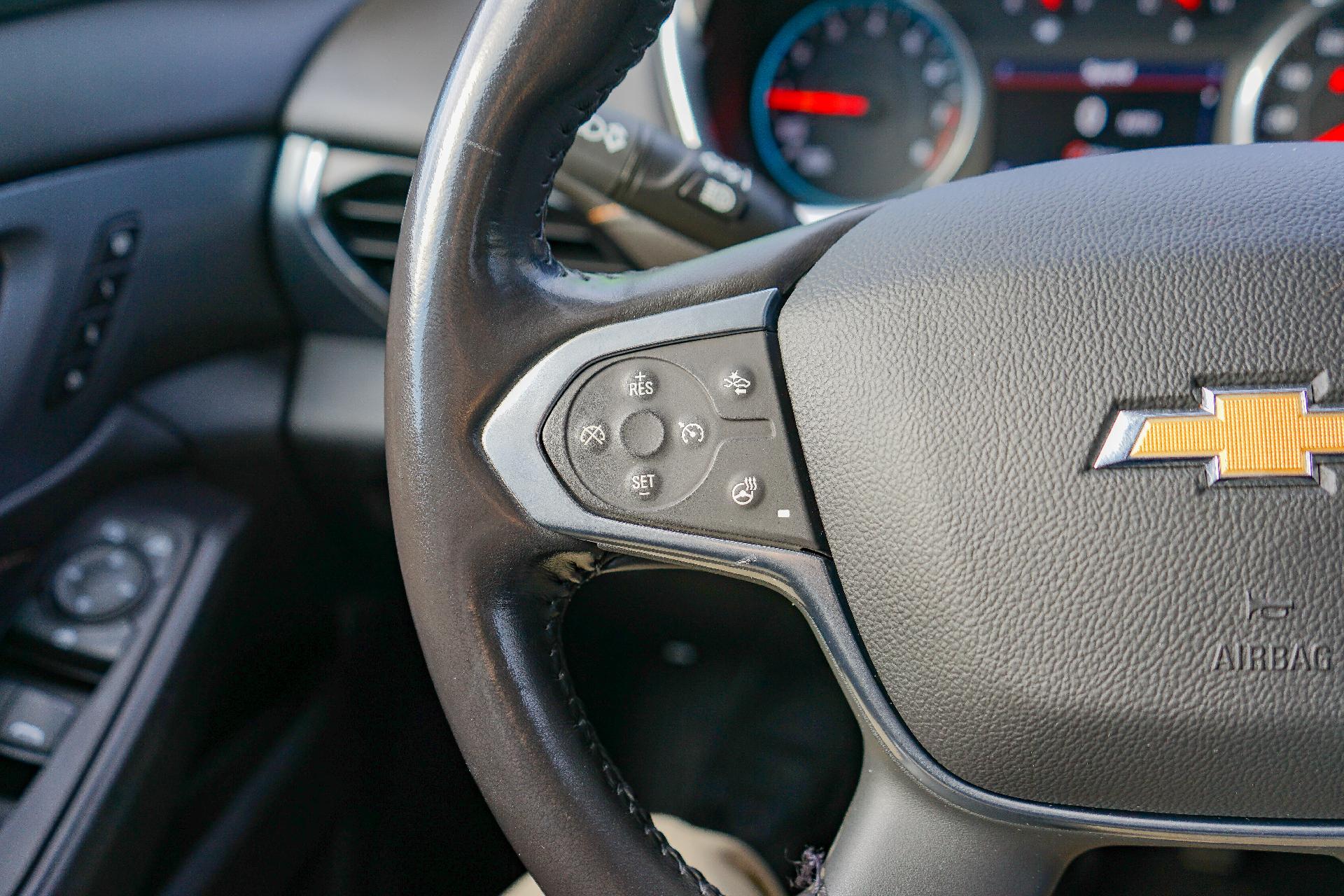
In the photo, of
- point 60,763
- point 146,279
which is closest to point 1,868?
point 60,763

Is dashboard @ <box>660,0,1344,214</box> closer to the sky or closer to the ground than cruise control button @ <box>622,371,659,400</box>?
closer to the sky

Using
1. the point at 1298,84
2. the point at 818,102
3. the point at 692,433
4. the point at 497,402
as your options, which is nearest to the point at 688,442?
the point at 692,433

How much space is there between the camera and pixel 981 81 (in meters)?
1.42

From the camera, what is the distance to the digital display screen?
54.9 inches

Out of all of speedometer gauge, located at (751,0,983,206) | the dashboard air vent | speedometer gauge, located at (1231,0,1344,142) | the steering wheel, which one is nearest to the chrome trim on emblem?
the steering wheel

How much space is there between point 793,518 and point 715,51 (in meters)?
0.87

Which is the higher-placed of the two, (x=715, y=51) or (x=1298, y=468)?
(x=715, y=51)

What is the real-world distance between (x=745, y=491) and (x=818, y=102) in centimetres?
91

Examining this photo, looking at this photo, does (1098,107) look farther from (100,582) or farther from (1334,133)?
(100,582)

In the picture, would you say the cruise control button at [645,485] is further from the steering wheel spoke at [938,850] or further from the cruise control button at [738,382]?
the steering wheel spoke at [938,850]

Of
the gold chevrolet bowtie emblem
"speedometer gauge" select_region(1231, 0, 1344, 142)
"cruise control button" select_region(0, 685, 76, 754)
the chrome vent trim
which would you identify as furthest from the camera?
"speedometer gauge" select_region(1231, 0, 1344, 142)

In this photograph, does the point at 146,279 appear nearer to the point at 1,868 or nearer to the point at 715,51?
the point at 1,868

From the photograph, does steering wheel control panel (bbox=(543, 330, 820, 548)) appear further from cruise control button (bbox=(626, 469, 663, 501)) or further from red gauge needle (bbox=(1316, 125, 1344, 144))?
red gauge needle (bbox=(1316, 125, 1344, 144))

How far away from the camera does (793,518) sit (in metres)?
0.68
